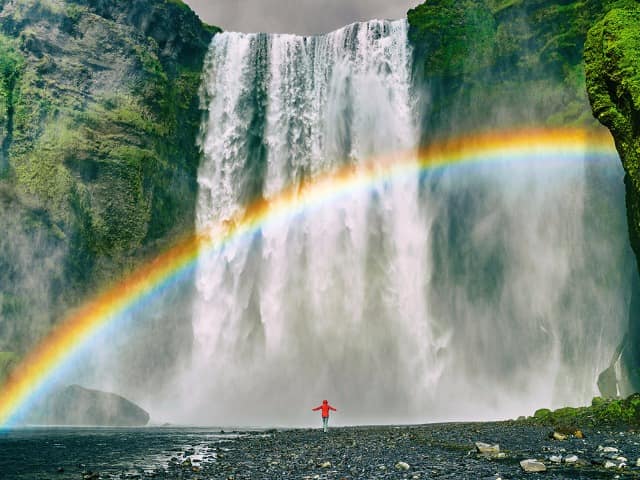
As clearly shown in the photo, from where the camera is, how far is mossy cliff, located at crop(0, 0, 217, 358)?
1585 inches

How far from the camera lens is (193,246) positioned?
4506 centimetres

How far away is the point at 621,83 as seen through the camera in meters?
18.7

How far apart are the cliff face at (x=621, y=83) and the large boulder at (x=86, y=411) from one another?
91.5ft

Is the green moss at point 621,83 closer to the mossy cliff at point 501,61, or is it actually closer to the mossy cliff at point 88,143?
the mossy cliff at point 501,61

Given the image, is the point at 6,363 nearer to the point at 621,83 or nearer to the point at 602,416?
the point at 602,416

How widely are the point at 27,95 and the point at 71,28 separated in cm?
645

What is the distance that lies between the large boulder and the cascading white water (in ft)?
15.3

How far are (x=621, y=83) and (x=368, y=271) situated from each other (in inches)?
971

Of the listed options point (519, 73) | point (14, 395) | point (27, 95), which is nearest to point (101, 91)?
point (27, 95)

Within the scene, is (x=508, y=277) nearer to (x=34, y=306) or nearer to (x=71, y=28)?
(x=34, y=306)

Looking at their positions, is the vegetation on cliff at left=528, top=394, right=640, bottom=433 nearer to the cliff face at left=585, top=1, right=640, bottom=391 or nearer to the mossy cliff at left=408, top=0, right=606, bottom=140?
the cliff face at left=585, top=1, right=640, bottom=391

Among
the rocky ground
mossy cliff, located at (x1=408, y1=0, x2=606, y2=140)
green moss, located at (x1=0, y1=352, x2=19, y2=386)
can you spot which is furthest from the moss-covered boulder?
green moss, located at (x1=0, y1=352, x2=19, y2=386)

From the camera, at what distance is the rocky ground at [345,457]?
436 inches

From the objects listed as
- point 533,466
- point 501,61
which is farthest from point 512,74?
point 533,466
